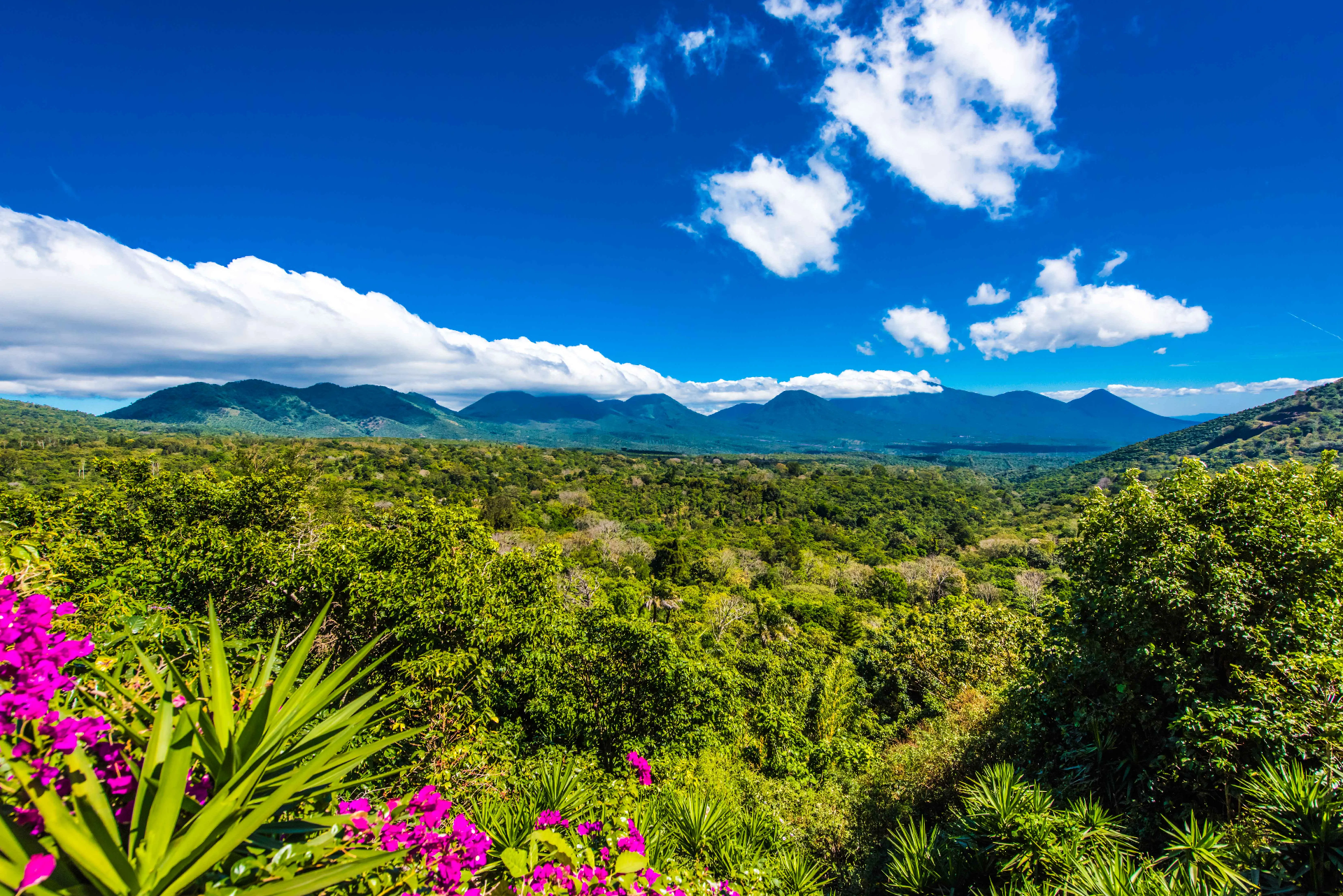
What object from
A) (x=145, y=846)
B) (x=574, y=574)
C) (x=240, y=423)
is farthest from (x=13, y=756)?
(x=240, y=423)

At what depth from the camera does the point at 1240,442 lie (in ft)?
233

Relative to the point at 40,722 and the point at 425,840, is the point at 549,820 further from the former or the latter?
the point at 40,722

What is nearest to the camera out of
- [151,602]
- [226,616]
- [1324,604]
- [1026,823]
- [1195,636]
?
[1026,823]

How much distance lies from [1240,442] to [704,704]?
4029 inches

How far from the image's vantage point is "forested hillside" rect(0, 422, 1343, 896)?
2.72 metres

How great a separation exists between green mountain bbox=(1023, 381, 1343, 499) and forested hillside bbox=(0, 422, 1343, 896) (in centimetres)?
6643

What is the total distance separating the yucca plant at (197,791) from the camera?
1.56m

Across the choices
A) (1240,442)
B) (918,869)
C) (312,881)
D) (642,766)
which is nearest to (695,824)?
(642,766)

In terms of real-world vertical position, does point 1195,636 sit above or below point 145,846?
below

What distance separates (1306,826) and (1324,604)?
12.1 feet

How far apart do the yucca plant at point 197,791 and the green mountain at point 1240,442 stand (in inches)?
3003

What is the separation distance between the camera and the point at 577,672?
995 cm

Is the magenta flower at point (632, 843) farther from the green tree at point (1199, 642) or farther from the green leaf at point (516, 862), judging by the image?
the green tree at point (1199, 642)

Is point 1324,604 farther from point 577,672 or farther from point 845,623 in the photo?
point 845,623
